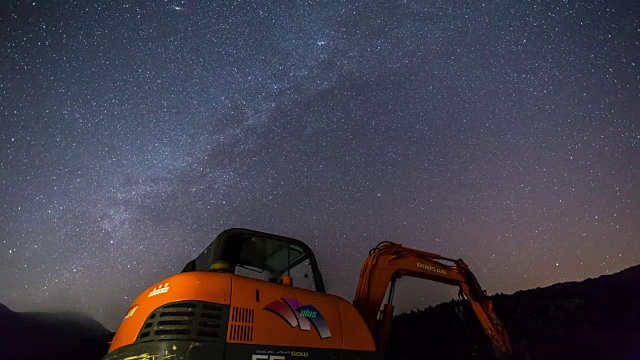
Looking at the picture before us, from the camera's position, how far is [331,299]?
6164mm

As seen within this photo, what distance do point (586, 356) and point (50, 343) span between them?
150878 millimetres

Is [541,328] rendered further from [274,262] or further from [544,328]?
[274,262]

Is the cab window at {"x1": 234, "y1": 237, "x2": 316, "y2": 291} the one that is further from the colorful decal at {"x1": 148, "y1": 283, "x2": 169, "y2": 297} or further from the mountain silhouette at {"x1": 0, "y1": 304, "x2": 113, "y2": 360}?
the mountain silhouette at {"x1": 0, "y1": 304, "x2": 113, "y2": 360}

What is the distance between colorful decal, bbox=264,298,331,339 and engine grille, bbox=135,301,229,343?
0.68 meters

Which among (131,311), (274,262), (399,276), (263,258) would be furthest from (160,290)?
(399,276)

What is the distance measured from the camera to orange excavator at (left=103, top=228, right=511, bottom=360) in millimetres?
4641

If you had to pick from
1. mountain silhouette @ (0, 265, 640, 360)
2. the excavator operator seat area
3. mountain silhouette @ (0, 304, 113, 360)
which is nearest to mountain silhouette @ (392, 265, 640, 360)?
mountain silhouette @ (0, 265, 640, 360)

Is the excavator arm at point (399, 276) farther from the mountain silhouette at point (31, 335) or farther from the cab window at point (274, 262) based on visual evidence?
the mountain silhouette at point (31, 335)

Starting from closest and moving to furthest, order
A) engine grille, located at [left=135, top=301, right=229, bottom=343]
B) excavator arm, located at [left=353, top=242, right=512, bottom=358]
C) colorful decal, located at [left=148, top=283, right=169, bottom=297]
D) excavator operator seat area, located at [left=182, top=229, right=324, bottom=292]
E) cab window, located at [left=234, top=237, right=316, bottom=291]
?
1. engine grille, located at [left=135, top=301, right=229, bottom=343]
2. colorful decal, located at [left=148, top=283, right=169, bottom=297]
3. excavator operator seat area, located at [left=182, top=229, right=324, bottom=292]
4. cab window, located at [left=234, top=237, right=316, bottom=291]
5. excavator arm, located at [left=353, top=242, right=512, bottom=358]

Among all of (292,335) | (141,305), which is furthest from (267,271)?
(141,305)

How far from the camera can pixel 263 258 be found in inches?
264

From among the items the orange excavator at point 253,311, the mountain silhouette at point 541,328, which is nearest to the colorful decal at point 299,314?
the orange excavator at point 253,311

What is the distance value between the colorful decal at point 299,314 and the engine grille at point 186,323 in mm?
679

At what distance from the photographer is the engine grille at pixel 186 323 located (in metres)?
4.58
